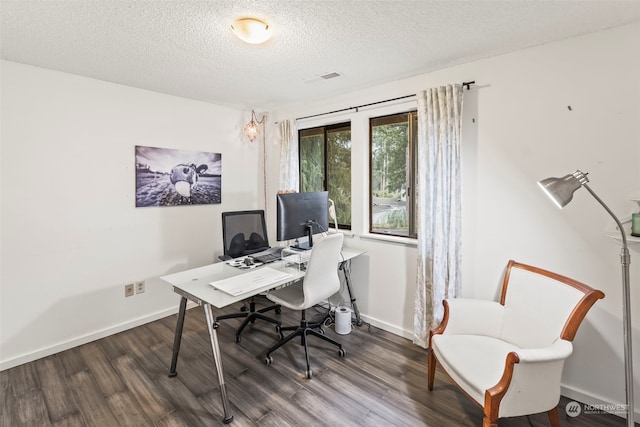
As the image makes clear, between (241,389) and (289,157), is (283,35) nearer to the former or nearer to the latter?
(289,157)

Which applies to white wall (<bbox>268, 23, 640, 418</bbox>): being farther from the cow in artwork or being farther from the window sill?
the cow in artwork

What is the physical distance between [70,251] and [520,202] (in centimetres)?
364

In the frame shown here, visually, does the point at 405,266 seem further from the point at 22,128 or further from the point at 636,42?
the point at 22,128

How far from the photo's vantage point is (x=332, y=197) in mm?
3496

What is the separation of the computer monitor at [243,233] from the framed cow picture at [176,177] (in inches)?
20.6

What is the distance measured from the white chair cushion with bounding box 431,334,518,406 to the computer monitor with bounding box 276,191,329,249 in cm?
126

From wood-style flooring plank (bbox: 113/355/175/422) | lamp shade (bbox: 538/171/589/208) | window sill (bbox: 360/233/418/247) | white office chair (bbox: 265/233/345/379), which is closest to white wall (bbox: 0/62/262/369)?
wood-style flooring plank (bbox: 113/355/175/422)

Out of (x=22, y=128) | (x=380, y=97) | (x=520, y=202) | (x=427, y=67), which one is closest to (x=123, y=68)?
(x=22, y=128)

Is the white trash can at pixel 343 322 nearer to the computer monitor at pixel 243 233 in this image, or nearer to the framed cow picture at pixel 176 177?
the computer monitor at pixel 243 233

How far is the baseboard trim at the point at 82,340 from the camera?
2334 mm

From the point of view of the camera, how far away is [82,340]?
2.65 m

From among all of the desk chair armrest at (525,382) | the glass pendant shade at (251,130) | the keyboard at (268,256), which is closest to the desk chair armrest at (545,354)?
the desk chair armrest at (525,382)

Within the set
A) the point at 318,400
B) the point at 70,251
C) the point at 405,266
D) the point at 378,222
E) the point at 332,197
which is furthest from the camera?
the point at 332,197

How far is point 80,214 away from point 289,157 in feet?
6.81
